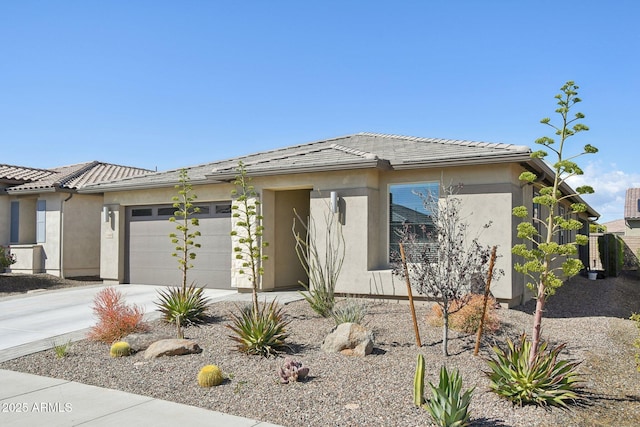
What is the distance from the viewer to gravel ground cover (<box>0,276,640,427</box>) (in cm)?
542

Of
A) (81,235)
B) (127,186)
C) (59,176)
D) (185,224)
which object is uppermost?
(59,176)

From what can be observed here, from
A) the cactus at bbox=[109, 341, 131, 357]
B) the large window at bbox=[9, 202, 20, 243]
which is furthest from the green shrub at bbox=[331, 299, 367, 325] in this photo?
the large window at bbox=[9, 202, 20, 243]

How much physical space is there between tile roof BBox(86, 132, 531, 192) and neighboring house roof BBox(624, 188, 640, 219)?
2610cm

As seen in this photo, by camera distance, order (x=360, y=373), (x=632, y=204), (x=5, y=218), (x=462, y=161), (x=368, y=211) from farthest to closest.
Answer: (x=632, y=204), (x=5, y=218), (x=368, y=211), (x=462, y=161), (x=360, y=373)

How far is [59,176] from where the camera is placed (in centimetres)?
2116

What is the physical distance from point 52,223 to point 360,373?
16746 millimetres

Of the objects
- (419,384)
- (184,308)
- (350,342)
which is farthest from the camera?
(184,308)

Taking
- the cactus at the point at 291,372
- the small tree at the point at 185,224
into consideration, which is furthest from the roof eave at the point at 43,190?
the cactus at the point at 291,372

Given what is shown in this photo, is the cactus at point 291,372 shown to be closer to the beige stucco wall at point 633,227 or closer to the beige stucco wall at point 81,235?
the beige stucco wall at point 81,235

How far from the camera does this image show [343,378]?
6.57 metres

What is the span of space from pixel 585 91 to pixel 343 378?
16.1ft

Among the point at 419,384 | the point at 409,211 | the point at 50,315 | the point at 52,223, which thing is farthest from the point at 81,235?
the point at 419,384

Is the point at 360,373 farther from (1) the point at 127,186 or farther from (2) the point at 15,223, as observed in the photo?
(2) the point at 15,223

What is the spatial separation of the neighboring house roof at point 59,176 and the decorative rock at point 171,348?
12.7 metres
